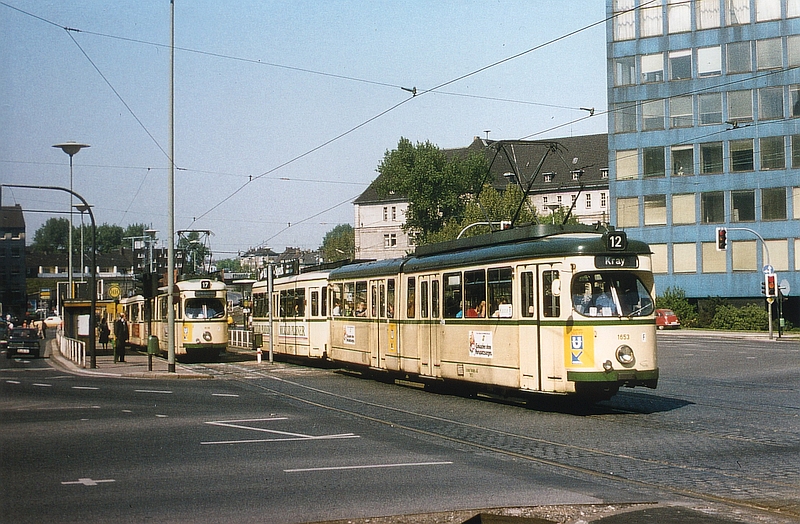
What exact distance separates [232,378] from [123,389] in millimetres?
4871

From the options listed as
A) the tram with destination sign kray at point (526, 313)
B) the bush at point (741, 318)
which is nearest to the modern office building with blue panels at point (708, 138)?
the bush at point (741, 318)

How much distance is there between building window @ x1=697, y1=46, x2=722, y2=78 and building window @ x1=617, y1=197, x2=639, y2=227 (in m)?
9.43

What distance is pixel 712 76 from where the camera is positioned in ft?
211

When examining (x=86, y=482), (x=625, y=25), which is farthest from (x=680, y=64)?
(x=86, y=482)

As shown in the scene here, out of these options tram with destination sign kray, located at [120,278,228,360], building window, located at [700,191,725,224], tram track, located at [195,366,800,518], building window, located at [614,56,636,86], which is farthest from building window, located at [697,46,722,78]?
tram track, located at [195,366,800,518]

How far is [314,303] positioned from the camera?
32094 millimetres

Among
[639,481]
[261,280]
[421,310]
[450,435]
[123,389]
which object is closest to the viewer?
[639,481]

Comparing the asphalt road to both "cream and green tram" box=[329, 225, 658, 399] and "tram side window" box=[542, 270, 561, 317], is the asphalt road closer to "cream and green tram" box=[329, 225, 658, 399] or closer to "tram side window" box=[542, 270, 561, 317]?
"cream and green tram" box=[329, 225, 658, 399]

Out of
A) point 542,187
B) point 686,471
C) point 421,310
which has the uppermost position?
point 542,187

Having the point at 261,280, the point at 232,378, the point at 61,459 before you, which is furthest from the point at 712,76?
the point at 61,459

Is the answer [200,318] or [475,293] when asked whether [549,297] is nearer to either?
[475,293]

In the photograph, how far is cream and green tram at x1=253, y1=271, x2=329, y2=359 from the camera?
104 feet

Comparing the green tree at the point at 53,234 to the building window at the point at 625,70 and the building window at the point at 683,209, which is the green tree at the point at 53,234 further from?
the building window at the point at 683,209

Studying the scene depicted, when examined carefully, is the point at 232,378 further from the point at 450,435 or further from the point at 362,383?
the point at 450,435
